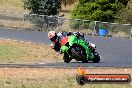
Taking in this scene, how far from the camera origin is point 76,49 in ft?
59.8

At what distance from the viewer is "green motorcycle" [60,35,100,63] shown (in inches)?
701

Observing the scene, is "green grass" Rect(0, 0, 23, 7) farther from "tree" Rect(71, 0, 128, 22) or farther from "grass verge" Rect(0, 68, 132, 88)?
"grass verge" Rect(0, 68, 132, 88)

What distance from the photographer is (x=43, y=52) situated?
27.7 m

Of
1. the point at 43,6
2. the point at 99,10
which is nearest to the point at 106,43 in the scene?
the point at 99,10

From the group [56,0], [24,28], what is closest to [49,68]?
[24,28]

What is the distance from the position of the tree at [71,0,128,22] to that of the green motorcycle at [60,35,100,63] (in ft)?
86.3

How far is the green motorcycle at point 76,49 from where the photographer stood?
1781 cm

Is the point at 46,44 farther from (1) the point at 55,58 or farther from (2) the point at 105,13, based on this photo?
(2) the point at 105,13

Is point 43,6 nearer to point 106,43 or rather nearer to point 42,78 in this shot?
point 106,43

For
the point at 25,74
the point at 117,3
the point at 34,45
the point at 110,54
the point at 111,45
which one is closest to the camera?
the point at 25,74

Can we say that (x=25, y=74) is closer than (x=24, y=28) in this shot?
Yes

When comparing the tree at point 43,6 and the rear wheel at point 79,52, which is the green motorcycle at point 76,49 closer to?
the rear wheel at point 79,52

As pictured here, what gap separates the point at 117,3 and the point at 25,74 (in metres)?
32.1

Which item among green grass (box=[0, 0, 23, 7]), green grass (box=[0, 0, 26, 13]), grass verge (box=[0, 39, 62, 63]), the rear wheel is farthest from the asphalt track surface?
green grass (box=[0, 0, 23, 7])
